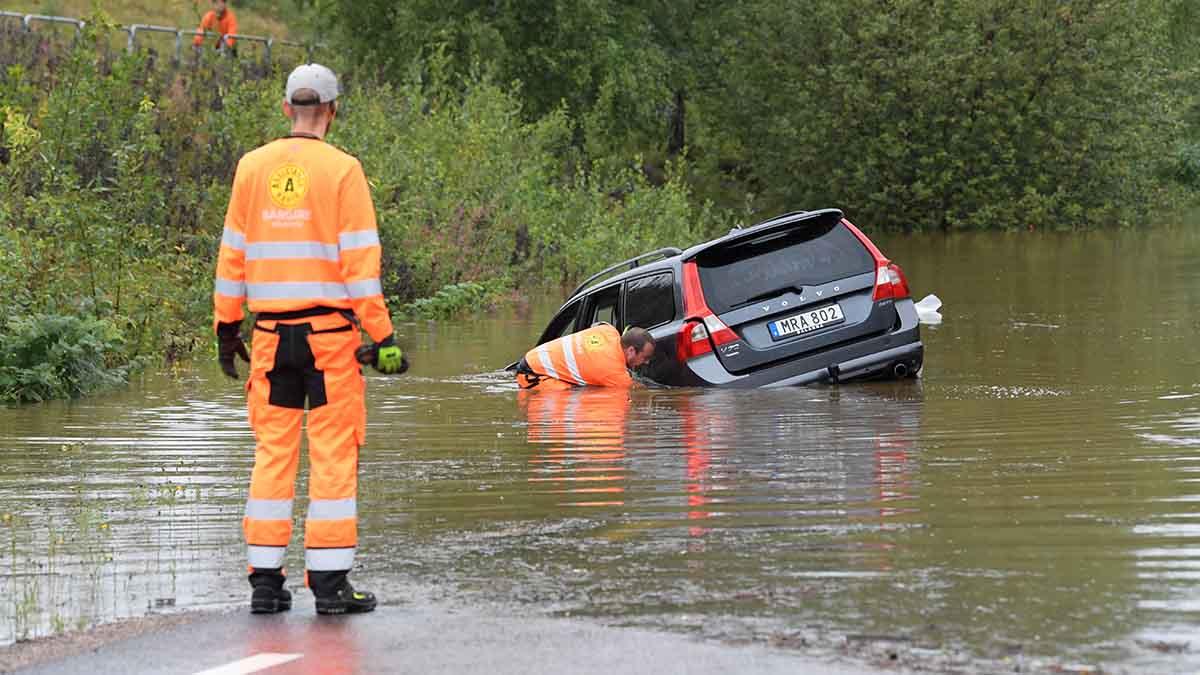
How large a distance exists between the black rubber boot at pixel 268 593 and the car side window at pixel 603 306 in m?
8.93

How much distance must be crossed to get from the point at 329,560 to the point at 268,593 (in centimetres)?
24

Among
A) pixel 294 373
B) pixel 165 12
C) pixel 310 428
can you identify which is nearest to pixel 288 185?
pixel 294 373

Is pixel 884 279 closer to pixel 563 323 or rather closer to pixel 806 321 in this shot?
pixel 806 321

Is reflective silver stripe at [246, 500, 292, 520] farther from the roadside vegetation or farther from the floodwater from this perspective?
the roadside vegetation

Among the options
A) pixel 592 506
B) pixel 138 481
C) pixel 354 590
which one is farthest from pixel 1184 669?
pixel 138 481

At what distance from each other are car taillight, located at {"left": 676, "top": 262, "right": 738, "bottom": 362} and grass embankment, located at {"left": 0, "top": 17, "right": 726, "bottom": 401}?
4565mm

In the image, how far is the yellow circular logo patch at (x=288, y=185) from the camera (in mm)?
7566

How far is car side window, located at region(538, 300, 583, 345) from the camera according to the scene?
16.9m

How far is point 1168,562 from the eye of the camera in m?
7.77

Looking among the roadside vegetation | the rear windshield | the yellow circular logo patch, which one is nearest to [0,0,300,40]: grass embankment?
the roadside vegetation

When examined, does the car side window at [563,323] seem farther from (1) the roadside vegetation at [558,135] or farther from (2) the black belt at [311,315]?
(2) the black belt at [311,315]

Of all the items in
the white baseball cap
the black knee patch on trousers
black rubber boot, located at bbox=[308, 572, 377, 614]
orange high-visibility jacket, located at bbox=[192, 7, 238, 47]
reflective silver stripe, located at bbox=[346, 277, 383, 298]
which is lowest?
black rubber boot, located at bbox=[308, 572, 377, 614]

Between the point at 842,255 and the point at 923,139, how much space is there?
142 ft

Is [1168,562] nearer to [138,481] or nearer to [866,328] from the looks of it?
[138,481]
